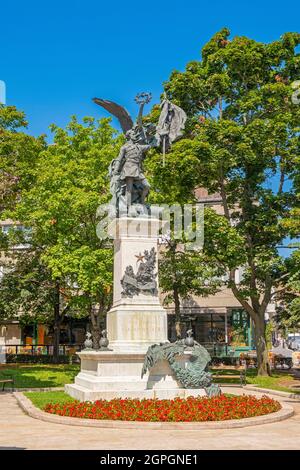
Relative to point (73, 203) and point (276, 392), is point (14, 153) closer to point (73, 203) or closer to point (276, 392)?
point (73, 203)

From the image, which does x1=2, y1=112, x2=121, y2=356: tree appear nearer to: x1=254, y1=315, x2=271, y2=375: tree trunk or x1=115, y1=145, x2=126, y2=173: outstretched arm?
x1=254, y1=315, x2=271, y2=375: tree trunk

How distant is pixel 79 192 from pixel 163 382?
46.0ft

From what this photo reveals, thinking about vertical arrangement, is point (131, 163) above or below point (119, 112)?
below

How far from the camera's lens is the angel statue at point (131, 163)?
17969 millimetres

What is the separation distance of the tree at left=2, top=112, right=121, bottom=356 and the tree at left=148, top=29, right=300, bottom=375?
347cm

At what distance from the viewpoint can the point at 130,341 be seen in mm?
16094

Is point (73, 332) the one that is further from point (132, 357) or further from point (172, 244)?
point (132, 357)

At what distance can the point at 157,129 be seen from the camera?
19.3 meters

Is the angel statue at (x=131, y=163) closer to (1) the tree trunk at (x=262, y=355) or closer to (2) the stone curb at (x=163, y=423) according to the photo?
(2) the stone curb at (x=163, y=423)

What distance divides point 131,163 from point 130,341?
→ 5.55 meters

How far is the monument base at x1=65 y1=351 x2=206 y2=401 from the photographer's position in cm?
1459

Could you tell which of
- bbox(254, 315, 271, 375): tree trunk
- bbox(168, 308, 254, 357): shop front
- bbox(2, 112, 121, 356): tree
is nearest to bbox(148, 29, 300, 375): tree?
bbox(254, 315, 271, 375): tree trunk

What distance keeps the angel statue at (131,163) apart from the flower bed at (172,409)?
6.40 metres

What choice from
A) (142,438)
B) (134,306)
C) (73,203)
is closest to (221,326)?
(73,203)
